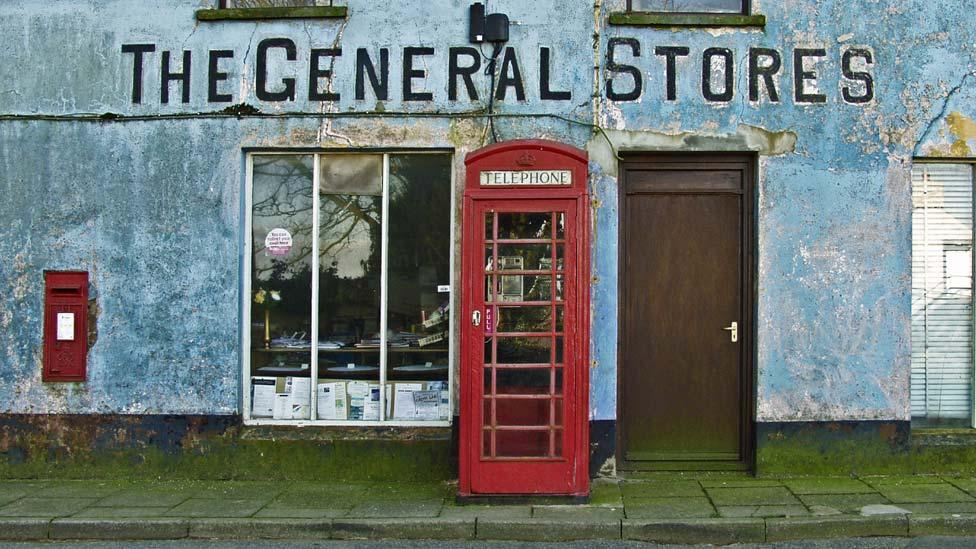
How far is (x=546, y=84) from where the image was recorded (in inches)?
312

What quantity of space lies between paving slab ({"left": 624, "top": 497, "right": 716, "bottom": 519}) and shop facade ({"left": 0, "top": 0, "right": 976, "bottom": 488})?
80 centimetres

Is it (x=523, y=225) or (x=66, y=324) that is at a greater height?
(x=523, y=225)

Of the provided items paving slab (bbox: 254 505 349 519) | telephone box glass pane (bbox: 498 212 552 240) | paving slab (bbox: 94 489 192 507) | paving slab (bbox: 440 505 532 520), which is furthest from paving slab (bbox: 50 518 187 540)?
telephone box glass pane (bbox: 498 212 552 240)

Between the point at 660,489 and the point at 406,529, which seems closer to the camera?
the point at 406,529

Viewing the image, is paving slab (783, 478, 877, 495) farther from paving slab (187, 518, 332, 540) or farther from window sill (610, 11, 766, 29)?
window sill (610, 11, 766, 29)

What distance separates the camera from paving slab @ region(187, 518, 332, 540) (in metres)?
6.69

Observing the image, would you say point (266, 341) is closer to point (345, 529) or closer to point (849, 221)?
point (345, 529)

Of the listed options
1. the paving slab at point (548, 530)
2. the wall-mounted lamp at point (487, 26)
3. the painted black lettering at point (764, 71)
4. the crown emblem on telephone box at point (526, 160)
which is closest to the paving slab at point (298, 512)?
the paving slab at point (548, 530)

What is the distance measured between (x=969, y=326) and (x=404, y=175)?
529 cm

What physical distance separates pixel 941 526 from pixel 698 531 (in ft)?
5.75

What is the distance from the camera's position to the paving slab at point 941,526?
21.4ft

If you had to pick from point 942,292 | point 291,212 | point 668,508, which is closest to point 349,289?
Result: point 291,212

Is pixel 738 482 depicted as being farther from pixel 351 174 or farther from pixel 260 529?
pixel 351 174

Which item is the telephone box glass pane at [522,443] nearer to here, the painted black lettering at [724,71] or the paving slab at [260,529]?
the paving slab at [260,529]
